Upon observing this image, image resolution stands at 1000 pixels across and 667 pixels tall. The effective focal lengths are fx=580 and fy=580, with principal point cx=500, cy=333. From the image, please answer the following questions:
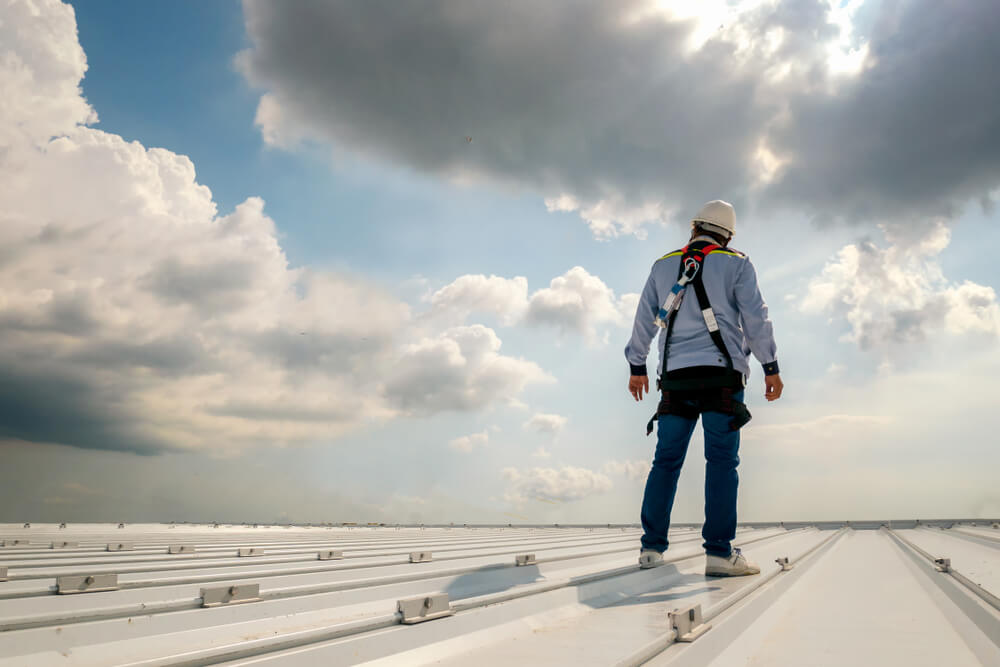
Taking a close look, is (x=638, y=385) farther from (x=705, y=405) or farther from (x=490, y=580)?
(x=490, y=580)

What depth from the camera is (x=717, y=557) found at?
3357 mm

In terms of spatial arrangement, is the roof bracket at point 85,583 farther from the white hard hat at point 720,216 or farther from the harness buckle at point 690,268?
the white hard hat at point 720,216

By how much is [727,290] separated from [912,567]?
1.94 metres

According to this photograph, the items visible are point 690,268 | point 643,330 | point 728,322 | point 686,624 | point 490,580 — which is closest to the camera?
point 686,624

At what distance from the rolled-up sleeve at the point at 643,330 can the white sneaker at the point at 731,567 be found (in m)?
1.40

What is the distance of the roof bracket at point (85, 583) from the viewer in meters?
2.01

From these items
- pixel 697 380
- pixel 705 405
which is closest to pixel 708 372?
pixel 697 380

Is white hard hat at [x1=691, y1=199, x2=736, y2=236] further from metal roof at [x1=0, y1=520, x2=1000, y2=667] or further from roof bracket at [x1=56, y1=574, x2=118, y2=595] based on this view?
roof bracket at [x1=56, y1=574, x2=118, y2=595]

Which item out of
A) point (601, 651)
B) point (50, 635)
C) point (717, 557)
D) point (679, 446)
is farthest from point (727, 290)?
point (50, 635)

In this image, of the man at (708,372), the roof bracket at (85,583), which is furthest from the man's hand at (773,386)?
the roof bracket at (85,583)

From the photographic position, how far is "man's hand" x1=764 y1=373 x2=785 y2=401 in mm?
3760

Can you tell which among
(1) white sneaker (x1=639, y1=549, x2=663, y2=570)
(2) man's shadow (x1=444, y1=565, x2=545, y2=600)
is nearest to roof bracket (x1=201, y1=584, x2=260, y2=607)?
(2) man's shadow (x1=444, y1=565, x2=545, y2=600)

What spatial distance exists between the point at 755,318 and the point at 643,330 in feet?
2.56

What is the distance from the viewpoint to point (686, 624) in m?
1.71
